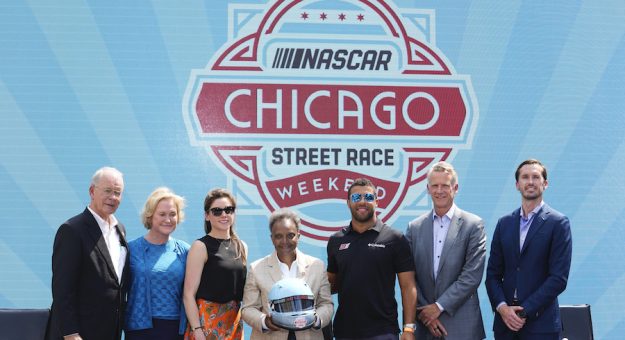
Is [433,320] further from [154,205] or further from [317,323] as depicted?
[154,205]

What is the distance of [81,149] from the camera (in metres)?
4.45

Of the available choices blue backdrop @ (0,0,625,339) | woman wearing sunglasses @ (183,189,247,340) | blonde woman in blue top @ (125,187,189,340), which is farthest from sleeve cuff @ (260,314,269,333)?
blue backdrop @ (0,0,625,339)

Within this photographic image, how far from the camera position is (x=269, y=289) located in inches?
131

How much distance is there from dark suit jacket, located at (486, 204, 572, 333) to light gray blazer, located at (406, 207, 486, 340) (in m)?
0.14

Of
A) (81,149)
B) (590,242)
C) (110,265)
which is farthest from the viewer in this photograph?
(590,242)

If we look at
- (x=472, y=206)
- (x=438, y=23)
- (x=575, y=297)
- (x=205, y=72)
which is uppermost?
(x=438, y=23)

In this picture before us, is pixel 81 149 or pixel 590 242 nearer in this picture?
pixel 81 149

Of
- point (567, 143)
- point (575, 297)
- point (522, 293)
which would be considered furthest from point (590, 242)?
point (522, 293)

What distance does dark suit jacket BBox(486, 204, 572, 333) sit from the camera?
3.36 metres

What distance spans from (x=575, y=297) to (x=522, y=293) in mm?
1497

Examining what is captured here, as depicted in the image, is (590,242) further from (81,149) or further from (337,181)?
(81,149)

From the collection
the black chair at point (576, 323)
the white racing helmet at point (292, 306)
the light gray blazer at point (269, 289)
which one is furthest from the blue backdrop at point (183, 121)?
the white racing helmet at point (292, 306)

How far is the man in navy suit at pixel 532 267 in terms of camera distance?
3379 millimetres

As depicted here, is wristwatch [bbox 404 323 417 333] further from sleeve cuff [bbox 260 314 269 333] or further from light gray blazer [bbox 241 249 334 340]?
sleeve cuff [bbox 260 314 269 333]
